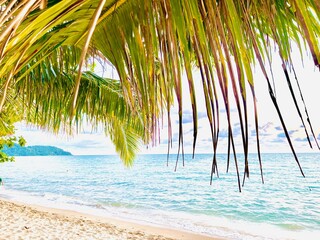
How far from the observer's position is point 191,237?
6.36m

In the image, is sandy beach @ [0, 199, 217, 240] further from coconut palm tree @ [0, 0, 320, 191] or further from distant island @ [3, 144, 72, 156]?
distant island @ [3, 144, 72, 156]

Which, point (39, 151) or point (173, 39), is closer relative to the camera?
point (173, 39)

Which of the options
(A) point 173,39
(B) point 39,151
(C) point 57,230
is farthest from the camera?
(B) point 39,151

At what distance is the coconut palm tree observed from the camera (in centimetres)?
33

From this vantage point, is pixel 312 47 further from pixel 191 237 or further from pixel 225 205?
pixel 225 205

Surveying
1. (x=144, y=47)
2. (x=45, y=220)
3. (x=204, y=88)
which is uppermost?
(x=144, y=47)

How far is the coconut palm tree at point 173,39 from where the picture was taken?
1.07 ft

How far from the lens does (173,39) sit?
44 cm

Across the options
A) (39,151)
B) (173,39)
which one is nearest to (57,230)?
(173,39)

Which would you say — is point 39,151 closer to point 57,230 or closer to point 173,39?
point 57,230

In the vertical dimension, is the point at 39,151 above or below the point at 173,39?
above

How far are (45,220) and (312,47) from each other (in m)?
6.29

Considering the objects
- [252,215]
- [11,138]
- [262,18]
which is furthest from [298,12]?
[252,215]

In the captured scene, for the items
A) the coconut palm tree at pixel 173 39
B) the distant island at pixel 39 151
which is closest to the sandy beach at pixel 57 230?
the coconut palm tree at pixel 173 39
